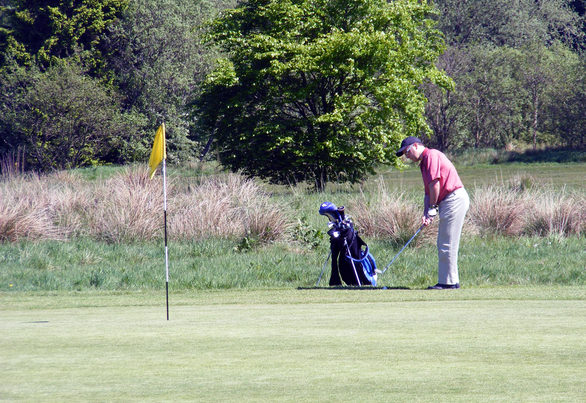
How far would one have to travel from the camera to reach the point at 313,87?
30.8 metres

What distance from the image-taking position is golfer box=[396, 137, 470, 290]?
33.0ft

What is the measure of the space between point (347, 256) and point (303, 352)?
5695 millimetres

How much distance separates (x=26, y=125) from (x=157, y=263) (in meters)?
37.4

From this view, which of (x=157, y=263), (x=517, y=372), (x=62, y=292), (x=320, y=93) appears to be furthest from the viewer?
(x=320, y=93)

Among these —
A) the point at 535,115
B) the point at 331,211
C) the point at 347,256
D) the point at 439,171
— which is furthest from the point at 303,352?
the point at 535,115

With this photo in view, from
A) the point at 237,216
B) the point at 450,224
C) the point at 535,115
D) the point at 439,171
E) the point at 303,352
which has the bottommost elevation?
the point at 237,216

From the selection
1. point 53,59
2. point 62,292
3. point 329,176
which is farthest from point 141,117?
point 62,292

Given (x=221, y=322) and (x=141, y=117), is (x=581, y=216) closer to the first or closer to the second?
(x=221, y=322)

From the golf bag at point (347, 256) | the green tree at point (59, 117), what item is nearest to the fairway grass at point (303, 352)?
the golf bag at point (347, 256)

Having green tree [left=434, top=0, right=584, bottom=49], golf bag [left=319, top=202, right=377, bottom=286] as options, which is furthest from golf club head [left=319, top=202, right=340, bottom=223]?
green tree [left=434, top=0, right=584, bottom=49]

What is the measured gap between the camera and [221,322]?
275 inches

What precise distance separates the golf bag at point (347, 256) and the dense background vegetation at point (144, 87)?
29.7m

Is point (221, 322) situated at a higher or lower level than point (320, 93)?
lower

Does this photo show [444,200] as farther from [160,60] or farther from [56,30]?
[56,30]
